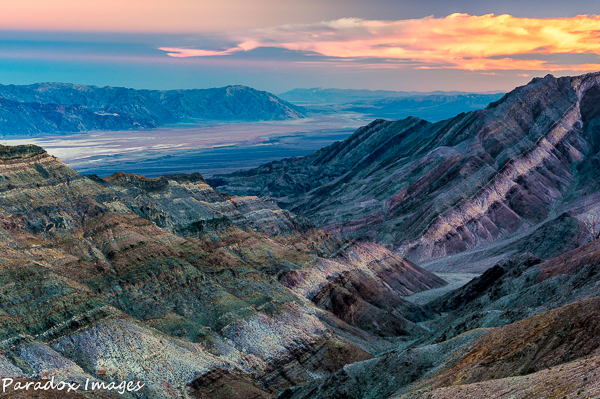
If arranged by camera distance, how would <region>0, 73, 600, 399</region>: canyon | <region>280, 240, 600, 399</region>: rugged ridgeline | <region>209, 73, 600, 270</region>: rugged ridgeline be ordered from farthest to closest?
<region>209, 73, 600, 270</region>: rugged ridgeline → <region>0, 73, 600, 399</region>: canyon → <region>280, 240, 600, 399</region>: rugged ridgeline

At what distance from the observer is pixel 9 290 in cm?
5159

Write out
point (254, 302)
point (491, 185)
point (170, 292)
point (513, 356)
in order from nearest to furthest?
→ point (513, 356) < point (170, 292) < point (254, 302) < point (491, 185)

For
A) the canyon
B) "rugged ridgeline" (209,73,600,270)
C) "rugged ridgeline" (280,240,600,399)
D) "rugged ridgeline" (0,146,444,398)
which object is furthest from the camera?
"rugged ridgeline" (209,73,600,270)

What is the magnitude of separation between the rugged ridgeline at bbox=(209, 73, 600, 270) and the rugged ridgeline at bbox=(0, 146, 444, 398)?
4523cm

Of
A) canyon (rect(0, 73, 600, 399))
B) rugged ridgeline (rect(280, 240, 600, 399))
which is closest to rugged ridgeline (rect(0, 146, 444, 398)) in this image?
canyon (rect(0, 73, 600, 399))

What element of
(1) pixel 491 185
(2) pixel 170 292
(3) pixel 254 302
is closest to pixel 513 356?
(3) pixel 254 302

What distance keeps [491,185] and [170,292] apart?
367 ft

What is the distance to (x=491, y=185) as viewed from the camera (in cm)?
14638

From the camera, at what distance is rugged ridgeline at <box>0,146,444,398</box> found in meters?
50.0

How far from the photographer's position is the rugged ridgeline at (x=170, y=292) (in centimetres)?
4997

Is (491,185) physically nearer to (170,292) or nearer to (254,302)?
(254,302)

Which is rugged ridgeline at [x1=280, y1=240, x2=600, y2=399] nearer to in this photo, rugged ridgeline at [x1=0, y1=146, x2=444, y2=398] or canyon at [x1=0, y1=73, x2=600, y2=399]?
canyon at [x1=0, y1=73, x2=600, y2=399]

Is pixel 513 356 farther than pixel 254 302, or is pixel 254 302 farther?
pixel 254 302

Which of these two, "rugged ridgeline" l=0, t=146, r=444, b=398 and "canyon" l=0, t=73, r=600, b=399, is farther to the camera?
"rugged ridgeline" l=0, t=146, r=444, b=398
